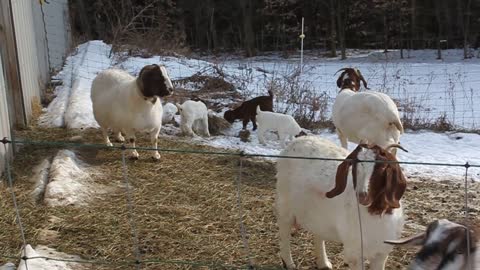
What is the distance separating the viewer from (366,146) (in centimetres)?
355

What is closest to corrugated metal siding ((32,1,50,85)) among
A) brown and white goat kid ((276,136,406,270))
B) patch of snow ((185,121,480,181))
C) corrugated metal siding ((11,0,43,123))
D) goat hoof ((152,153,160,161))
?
corrugated metal siding ((11,0,43,123))

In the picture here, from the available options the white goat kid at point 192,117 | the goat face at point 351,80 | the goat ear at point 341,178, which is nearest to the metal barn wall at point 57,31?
the white goat kid at point 192,117

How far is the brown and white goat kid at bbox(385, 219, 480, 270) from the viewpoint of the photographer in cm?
273

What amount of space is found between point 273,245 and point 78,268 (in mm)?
1595

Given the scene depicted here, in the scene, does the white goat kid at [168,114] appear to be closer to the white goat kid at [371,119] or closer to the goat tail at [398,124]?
the white goat kid at [371,119]

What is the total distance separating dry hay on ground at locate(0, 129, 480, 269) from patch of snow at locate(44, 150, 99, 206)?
0.16m

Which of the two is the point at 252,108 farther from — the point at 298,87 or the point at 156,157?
the point at 156,157

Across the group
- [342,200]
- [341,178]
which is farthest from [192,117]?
[341,178]

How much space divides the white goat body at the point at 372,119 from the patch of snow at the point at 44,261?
349cm

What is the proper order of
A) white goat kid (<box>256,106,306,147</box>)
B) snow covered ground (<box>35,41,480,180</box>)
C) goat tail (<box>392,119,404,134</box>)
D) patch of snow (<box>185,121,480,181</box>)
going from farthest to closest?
white goat kid (<box>256,106,306,147</box>) < snow covered ground (<box>35,41,480,180</box>) < patch of snow (<box>185,121,480,181</box>) < goat tail (<box>392,119,404,134</box>)

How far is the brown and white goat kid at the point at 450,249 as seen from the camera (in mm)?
2727

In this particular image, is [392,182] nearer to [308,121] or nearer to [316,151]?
[316,151]

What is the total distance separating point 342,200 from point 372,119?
3023mm

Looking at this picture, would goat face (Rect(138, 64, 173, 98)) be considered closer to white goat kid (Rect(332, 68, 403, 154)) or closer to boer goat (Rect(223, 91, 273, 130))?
white goat kid (Rect(332, 68, 403, 154))
